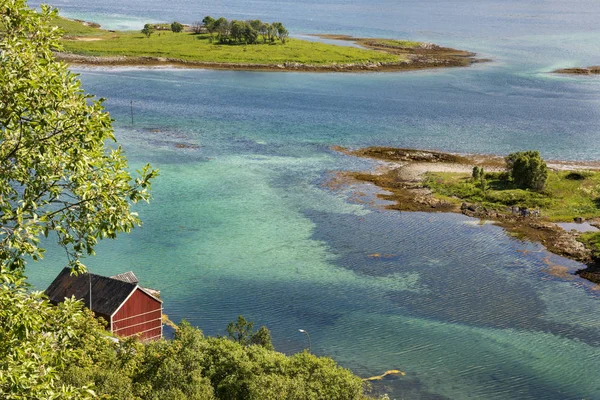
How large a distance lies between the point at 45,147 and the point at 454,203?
6322cm

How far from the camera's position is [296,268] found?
180 ft

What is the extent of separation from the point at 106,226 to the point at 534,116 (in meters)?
108

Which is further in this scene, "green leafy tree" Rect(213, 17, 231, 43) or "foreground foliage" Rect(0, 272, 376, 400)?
"green leafy tree" Rect(213, 17, 231, 43)

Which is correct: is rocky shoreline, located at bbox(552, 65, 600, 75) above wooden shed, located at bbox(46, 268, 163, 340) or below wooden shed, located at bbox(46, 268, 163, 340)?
above

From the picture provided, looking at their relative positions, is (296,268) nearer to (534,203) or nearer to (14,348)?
(534,203)

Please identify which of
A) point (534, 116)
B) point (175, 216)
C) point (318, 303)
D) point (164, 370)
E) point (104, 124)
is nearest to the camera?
point (104, 124)

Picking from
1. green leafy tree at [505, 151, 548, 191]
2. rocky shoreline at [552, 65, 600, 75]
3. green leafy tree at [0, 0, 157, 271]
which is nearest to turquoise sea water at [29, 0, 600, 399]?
green leafy tree at [505, 151, 548, 191]

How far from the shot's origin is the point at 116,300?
41.7 m

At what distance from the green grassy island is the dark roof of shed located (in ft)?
353

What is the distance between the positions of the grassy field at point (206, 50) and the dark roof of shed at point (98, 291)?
111 meters

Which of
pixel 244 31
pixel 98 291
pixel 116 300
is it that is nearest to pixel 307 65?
pixel 244 31

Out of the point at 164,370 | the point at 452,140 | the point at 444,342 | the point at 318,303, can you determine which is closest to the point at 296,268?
the point at 318,303

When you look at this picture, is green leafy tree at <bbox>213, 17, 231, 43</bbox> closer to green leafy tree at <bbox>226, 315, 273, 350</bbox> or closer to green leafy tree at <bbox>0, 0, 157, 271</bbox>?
green leafy tree at <bbox>226, 315, 273, 350</bbox>

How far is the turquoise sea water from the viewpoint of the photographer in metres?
44.0
